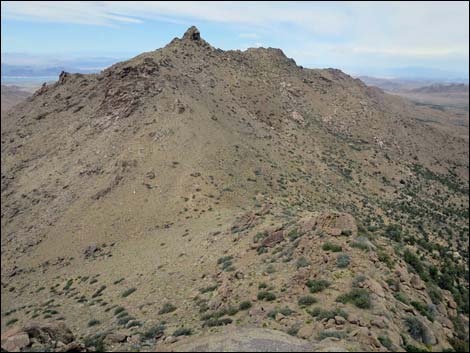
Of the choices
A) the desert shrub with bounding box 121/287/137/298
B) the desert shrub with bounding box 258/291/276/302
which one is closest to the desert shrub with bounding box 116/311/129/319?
the desert shrub with bounding box 121/287/137/298

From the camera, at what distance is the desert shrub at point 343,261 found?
649 inches

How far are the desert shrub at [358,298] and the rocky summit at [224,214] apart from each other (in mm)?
66

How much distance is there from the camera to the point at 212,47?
6366cm

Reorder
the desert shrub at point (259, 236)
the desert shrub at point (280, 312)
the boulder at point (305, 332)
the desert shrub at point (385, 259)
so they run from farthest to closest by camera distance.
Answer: the desert shrub at point (259, 236)
the desert shrub at point (385, 259)
the desert shrub at point (280, 312)
the boulder at point (305, 332)

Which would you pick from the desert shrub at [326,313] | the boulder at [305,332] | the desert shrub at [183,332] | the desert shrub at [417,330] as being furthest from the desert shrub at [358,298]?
the desert shrub at [183,332]

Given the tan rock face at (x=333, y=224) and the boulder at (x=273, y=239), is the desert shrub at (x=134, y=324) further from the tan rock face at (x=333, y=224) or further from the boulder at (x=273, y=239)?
the tan rock face at (x=333, y=224)

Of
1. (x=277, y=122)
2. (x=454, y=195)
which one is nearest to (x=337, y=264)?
(x=277, y=122)

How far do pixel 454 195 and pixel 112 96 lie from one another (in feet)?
162

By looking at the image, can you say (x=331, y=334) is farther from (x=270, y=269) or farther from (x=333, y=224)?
(x=333, y=224)

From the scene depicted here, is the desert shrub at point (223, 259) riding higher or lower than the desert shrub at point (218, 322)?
lower

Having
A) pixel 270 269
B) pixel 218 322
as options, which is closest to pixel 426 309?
pixel 270 269

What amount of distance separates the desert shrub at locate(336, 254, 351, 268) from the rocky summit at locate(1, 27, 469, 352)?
0.07 meters

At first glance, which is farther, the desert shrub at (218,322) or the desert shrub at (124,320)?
the desert shrub at (124,320)

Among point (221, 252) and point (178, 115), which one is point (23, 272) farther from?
point (178, 115)
